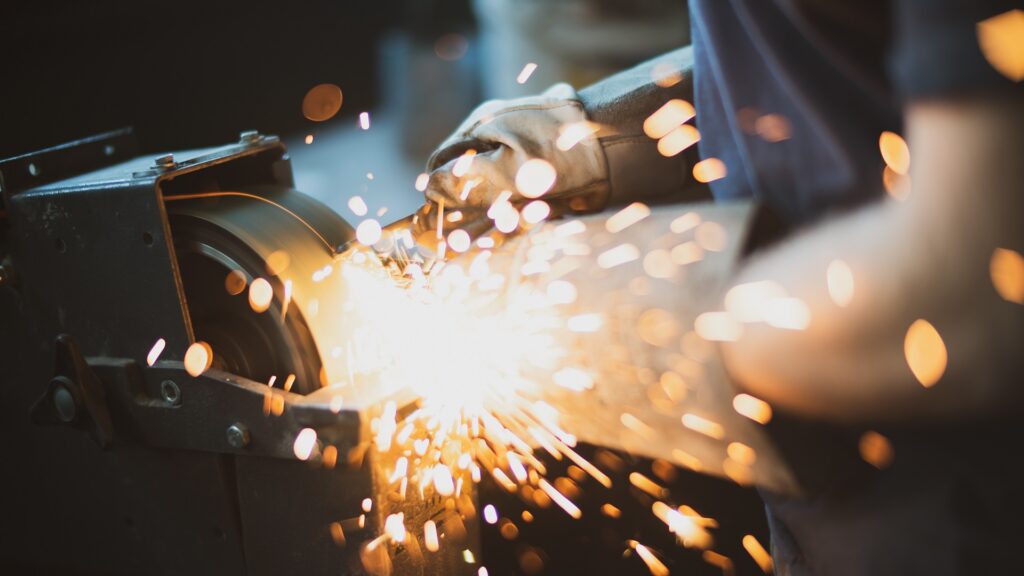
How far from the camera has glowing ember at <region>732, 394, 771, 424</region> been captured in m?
0.99

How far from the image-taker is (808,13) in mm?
967

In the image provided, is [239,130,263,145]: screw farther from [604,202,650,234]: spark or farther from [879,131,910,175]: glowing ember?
[879,131,910,175]: glowing ember

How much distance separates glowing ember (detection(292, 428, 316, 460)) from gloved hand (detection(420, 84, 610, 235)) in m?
0.40

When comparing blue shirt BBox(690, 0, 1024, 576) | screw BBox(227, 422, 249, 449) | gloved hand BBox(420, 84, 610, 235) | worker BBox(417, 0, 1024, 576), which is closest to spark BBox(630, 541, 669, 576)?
worker BBox(417, 0, 1024, 576)

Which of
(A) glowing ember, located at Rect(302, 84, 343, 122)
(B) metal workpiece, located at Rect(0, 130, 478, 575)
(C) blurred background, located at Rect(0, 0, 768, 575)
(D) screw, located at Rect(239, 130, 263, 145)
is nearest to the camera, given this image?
(B) metal workpiece, located at Rect(0, 130, 478, 575)

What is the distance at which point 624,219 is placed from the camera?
118 cm

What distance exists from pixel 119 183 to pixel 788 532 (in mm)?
1073

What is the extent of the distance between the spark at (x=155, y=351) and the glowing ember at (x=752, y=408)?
0.85m

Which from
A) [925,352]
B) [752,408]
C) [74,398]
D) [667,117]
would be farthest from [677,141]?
[74,398]

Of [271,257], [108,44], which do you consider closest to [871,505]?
[271,257]

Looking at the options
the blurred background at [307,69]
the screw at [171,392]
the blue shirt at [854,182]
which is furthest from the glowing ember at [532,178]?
the blurred background at [307,69]

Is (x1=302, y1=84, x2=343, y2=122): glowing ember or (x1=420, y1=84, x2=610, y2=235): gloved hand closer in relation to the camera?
(x1=420, y1=84, x2=610, y2=235): gloved hand

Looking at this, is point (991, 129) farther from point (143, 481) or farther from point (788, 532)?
point (143, 481)

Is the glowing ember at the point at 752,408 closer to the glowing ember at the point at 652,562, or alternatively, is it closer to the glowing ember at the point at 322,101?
the glowing ember at the point at 652,562
